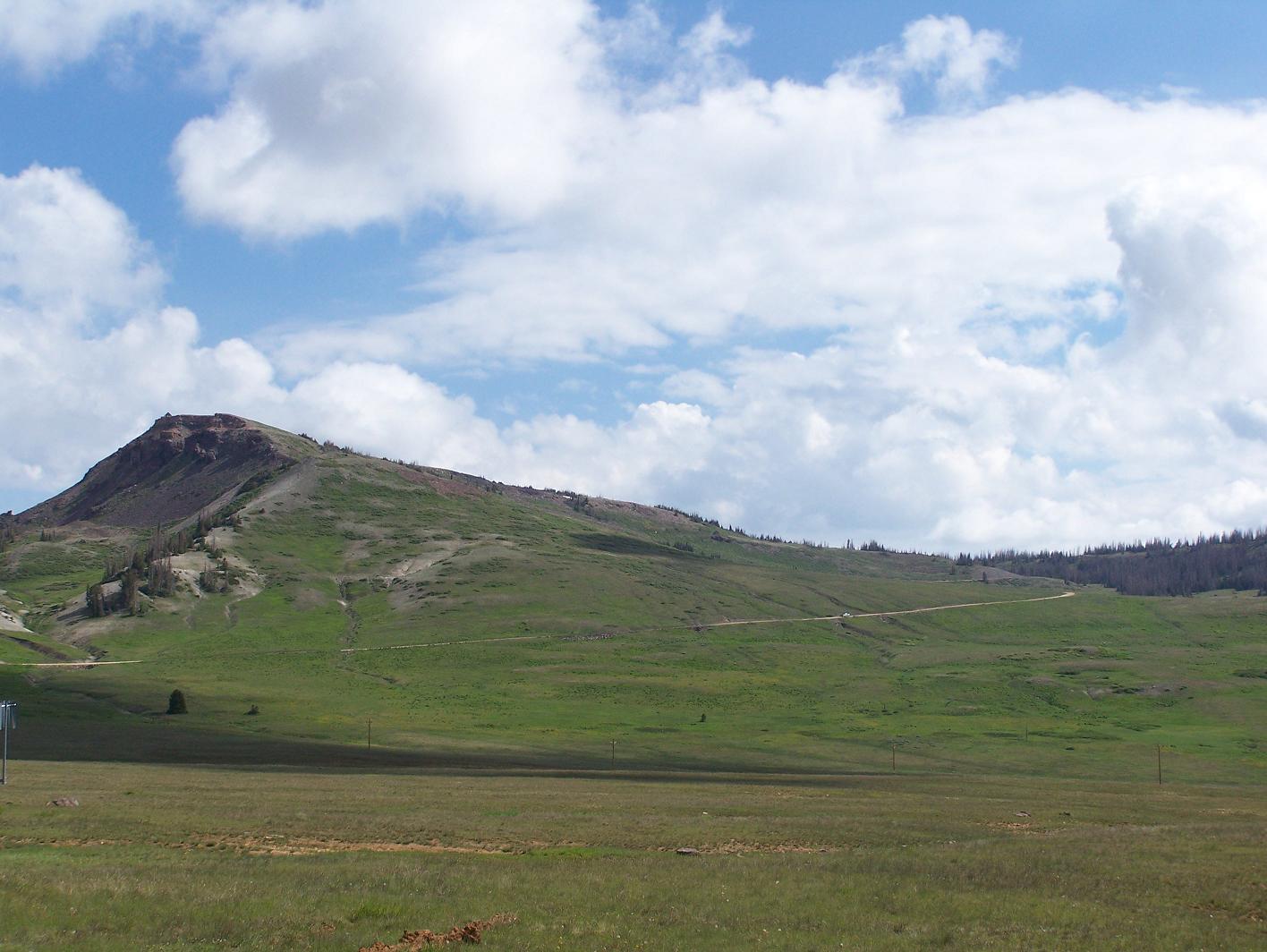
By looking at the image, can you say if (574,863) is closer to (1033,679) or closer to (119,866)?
(119,866)

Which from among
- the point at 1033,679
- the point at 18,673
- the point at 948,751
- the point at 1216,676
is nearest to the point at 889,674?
the point at 1033,679

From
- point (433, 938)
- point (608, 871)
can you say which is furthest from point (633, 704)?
point (433, 938)

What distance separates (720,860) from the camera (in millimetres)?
34125

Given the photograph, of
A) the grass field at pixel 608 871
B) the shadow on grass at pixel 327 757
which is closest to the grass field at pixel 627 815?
the grass field at pixel 608 871

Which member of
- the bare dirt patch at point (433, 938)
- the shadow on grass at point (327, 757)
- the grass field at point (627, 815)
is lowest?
the shadow on grass at point (327, 757)

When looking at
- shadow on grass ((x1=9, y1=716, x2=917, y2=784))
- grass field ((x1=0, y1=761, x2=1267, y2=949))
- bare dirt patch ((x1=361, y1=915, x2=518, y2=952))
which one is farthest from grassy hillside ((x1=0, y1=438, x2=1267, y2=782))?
bare dirt patch ((x1=361, y1=915, x2=518, y2=952))

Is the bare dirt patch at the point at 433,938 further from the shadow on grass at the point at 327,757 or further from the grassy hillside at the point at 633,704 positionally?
the grassy hillside at the point at 633,704

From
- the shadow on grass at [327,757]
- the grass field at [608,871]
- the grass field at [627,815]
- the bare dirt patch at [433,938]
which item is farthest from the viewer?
the shadow on grass at [327,757]

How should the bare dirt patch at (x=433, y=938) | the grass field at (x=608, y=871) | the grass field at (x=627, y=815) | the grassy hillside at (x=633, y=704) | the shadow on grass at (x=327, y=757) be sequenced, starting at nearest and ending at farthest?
1. the bare dirt patch at (x=433, y=938)
2. the grass field at (x=608, y=871)
3. the grass field at (x=627, y=815)
4. the shadow on grass at (x=327, y=757)
5. the grassy hillside at (x=633, y=704)

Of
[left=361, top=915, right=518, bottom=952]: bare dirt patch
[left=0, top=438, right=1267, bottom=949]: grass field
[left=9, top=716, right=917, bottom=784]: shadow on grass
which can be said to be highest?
[left=361, top=915, right=518, bottom=952]: bare dirt patch

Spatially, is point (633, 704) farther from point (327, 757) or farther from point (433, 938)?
point (433, 938)

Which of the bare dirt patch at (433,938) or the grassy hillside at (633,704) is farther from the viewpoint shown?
the grassy hillside at (633,704)

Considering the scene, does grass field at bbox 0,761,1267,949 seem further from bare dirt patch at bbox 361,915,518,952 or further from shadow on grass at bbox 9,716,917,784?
shadow on grass at bbox 9,716,917,784

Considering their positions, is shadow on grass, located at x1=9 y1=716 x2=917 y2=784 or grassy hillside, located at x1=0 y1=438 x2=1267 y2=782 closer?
shadow on grass, located at x1=9 y1=716 x2=917 y2=784
